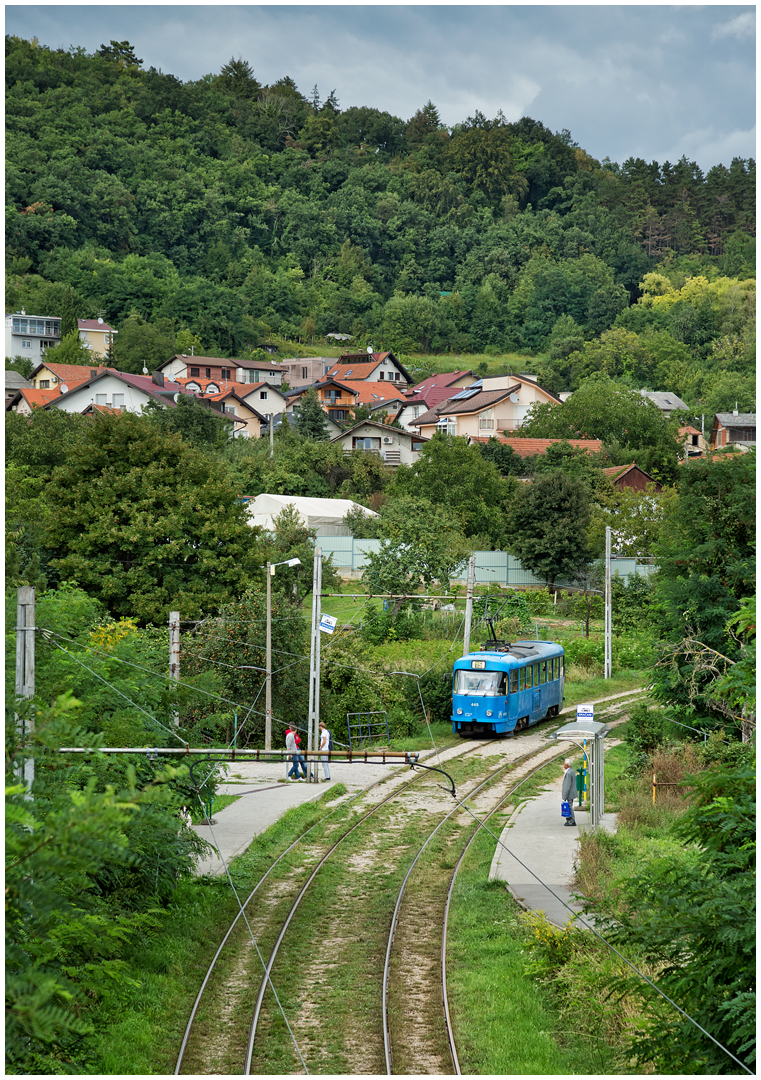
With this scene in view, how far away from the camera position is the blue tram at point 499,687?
29.2 m

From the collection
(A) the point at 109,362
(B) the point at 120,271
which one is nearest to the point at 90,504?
(A) the point at 109,362

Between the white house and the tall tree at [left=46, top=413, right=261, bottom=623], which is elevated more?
the white house

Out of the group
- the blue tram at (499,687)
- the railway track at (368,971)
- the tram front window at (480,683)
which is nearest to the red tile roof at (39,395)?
the blue tram at (499,687)

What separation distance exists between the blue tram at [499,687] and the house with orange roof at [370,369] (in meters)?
80.0

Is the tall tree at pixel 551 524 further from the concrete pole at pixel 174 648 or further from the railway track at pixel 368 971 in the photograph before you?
the concrete pole at pixel 174 648

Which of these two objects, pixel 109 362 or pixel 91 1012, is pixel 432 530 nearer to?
pixel 91 1012

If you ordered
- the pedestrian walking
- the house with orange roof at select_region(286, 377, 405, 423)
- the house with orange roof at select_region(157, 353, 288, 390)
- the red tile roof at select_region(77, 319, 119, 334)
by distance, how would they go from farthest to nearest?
the red tile roof at select_region(77, 319, 119, 334)
the house with orange roof at select_region(157, 353, 288, 390)
the house with orange roof at select_region(286, 377, 405, 423)
the pedestrian walking

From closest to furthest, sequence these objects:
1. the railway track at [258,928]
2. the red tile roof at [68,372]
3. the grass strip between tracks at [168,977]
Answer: the grass strip between tracks at [168,977] → the railway track at [258,928] → the red tile roof at [68,372]

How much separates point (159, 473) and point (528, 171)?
6464 inches

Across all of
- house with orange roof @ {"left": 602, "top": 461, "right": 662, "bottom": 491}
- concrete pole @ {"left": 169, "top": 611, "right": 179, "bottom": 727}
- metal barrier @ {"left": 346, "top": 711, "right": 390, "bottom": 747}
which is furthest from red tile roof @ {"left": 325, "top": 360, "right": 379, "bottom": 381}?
concrete pole @ {"left": 169, "top": 611, "right": 179, "bottom": 727}

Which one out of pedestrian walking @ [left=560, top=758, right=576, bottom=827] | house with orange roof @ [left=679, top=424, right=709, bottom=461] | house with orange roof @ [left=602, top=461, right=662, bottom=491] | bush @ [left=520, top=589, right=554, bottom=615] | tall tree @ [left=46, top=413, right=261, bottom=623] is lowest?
pedestrian walking @ [left=560, top=758, right=576, bottom=827]

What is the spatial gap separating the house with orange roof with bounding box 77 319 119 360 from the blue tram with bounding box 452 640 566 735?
8687 centimetres

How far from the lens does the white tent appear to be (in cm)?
5406

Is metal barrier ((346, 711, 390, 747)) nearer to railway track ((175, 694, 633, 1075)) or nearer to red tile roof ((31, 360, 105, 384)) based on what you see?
railway track ((175, 694, 633, 1075))
